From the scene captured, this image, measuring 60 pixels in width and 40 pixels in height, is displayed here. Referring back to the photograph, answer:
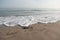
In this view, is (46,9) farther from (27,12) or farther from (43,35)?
(43,35)

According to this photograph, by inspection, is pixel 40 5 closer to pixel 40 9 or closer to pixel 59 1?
pixel 40 9

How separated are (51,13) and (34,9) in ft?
1.21

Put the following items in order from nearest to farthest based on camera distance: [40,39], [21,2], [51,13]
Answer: [40,39] < [21,2] < [51,13]

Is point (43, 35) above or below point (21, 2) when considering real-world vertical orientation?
below

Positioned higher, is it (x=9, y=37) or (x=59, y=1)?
(x=59, y=1)

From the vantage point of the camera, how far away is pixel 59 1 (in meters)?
2.25

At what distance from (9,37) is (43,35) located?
0.31 meters

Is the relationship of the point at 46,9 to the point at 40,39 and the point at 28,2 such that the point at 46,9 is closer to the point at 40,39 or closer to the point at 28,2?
the point at 28,2

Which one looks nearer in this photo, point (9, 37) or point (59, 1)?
point (9, 37)

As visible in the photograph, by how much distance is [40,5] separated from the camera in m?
2.14

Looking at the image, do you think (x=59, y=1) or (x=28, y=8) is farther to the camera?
(x=59, y=1)

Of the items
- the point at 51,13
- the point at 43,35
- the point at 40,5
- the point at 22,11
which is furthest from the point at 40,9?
the point at 43,35

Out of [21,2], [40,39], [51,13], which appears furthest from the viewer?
[51,13]

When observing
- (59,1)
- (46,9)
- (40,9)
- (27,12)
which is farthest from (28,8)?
(59,1)
